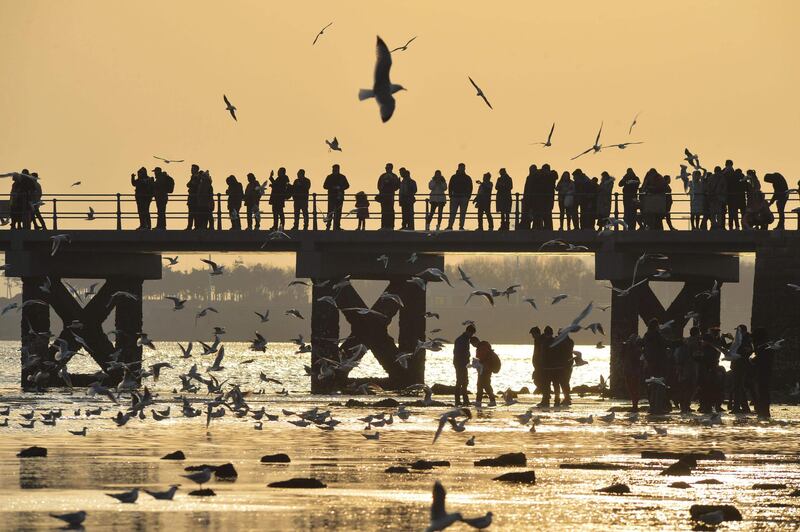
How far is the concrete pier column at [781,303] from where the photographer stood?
3600 centimetres

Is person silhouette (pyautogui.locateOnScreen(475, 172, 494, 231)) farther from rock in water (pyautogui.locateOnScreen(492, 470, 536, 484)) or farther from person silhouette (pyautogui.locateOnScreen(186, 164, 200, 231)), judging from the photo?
rock in water (pyautogui.locateOnScreen(492, 470, 536, 484))

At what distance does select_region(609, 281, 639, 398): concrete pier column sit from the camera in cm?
3962

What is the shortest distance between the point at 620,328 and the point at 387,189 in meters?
6.08

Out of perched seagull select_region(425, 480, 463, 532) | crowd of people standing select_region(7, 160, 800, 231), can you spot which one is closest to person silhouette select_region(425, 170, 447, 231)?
crowd of people standing select_region(7, 160, 800, 231)

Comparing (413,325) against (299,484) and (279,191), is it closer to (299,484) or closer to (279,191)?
(279,191)

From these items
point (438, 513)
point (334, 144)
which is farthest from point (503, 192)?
point (438, 513)

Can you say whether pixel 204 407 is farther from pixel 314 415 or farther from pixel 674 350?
pixel 674 350

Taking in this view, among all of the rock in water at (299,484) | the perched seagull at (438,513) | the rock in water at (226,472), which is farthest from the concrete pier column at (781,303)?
the perched seagull at (438,513)

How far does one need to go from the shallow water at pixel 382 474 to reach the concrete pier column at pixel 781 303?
292 inches

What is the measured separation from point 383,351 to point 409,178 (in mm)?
6106

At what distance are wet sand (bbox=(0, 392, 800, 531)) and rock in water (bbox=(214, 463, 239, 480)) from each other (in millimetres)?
103

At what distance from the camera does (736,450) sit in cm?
2209

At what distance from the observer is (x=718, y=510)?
49.9 feet

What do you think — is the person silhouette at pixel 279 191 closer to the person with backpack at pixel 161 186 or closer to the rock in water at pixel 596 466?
the person with backpack at pixel 161 186
